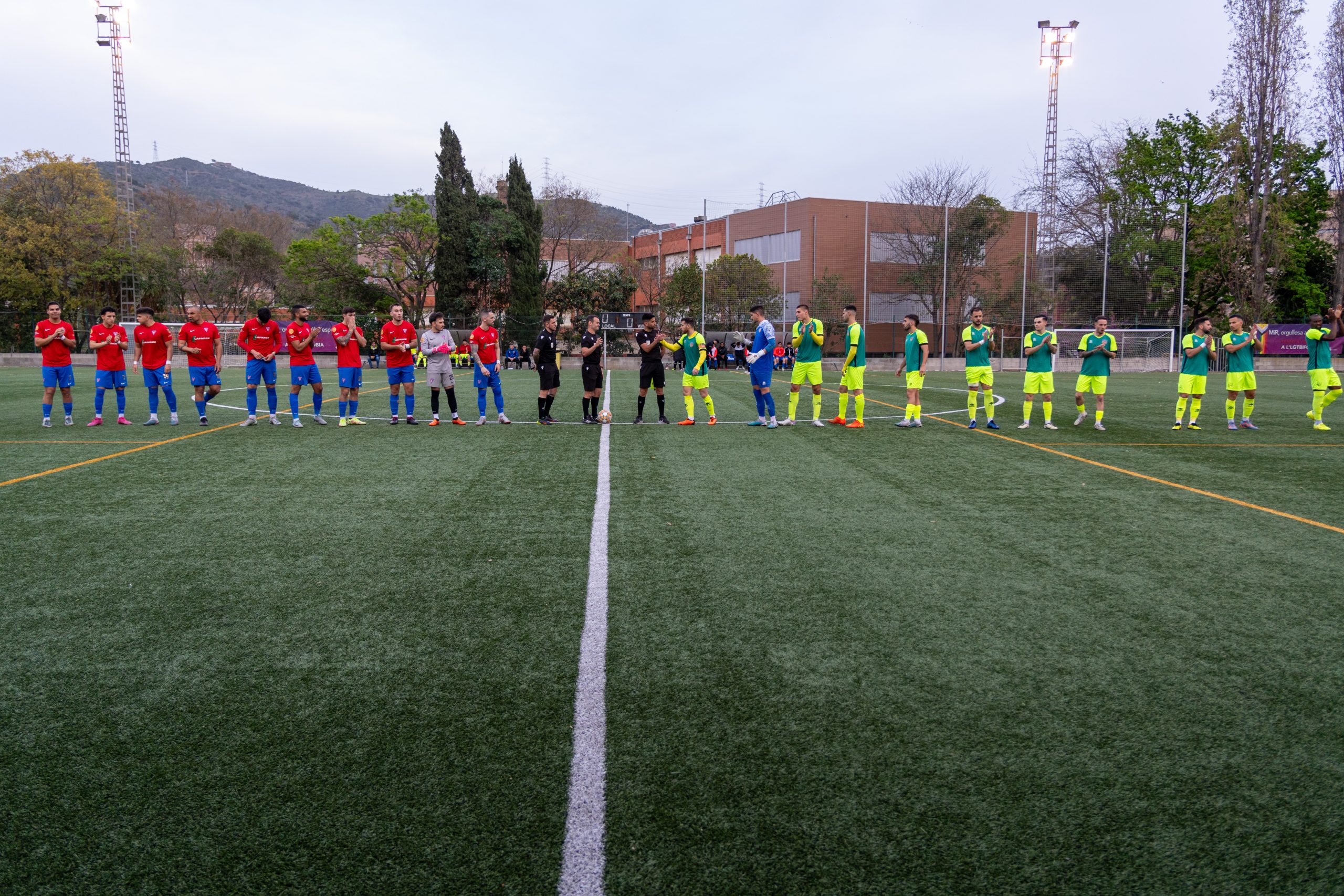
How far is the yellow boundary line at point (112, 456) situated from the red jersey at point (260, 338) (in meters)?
1.38

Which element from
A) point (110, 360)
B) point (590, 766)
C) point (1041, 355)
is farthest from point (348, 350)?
point (590, 766)

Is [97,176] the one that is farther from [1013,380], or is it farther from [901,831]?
[901,831]

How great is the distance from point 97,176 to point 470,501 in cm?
5023

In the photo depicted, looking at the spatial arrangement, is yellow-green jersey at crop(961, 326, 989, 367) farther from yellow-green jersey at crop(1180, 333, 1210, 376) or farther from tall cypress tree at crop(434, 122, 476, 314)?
tall cypress tree at crop(434, 122, 476, 314)

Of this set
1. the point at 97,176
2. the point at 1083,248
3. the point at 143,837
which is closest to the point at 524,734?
the point at 143,837

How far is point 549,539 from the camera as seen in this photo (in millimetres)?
5938

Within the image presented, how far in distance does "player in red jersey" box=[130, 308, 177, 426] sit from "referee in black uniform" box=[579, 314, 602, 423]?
21.5ft

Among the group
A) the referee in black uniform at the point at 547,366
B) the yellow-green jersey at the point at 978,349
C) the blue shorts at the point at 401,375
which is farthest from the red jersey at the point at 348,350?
the yellow-green jersey at the point at 978,349

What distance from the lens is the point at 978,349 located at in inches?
499

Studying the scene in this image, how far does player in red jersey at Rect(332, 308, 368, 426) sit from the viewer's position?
13.0 m

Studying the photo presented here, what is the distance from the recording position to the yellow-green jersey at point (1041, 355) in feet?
41.0

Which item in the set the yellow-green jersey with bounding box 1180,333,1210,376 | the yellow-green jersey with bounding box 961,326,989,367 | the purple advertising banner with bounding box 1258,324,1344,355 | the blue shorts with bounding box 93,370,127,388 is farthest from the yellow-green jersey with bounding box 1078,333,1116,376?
the purple advertising banner with bounding box 1258,324,1344,355

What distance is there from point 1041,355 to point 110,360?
14.7 m

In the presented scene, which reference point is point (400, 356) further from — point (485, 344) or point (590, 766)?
point (590, 766)
